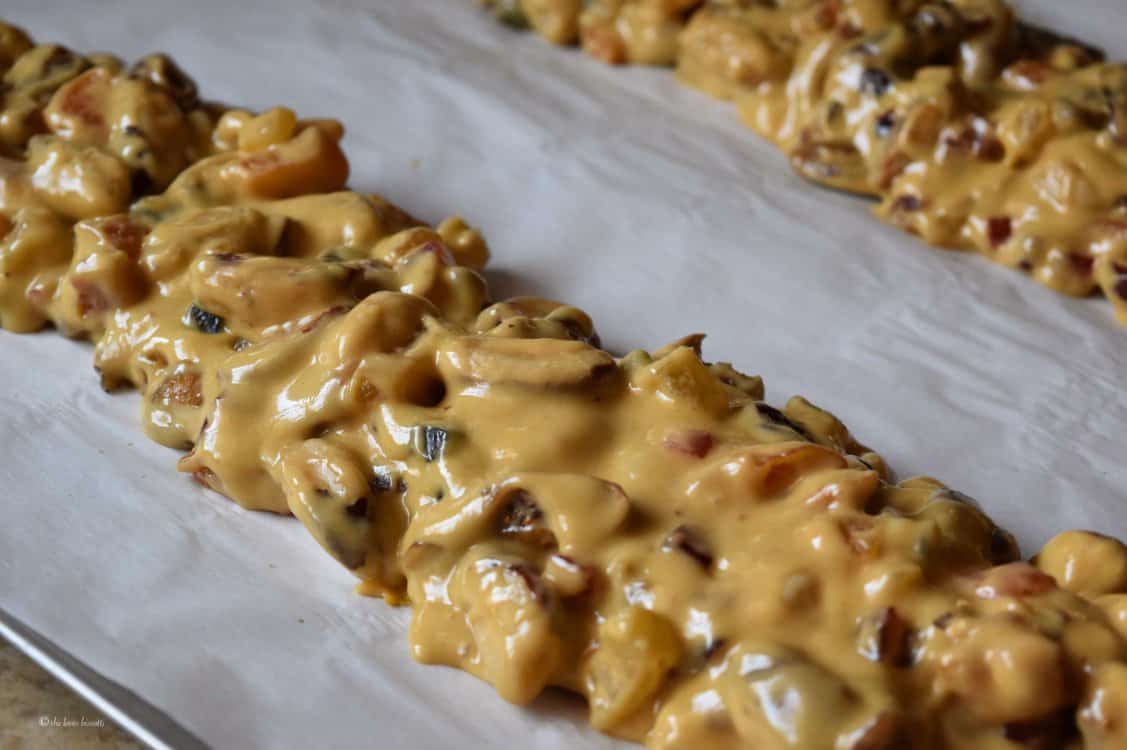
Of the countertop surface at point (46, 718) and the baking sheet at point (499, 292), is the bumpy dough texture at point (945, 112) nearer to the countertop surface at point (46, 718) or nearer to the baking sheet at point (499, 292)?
the baking sheet at point (499, 292)

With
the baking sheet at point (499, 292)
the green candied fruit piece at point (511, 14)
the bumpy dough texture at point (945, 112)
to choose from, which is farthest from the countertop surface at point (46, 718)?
the green candied fruit piece at point (511, 14)

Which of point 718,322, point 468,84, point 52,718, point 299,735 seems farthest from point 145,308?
point 468,84

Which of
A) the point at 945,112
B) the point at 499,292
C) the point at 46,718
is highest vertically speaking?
the point at 945,112

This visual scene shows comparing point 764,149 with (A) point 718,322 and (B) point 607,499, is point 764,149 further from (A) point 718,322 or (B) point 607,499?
(B) point 607,499

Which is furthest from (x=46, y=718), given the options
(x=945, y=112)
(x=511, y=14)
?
(x=511, y=14)

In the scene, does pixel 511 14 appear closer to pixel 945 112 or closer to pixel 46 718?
pixel 945 112

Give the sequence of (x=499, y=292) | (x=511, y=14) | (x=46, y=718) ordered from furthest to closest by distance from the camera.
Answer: (x=511, y=14), (x=499, y=292), (x=46, y=718)

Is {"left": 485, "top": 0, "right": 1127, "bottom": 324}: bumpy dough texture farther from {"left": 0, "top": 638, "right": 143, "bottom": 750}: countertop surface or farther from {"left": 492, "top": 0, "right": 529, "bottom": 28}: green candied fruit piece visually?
{"left": 0, "top": 638, "right": 143, "bottom": 750}: countertop surface
